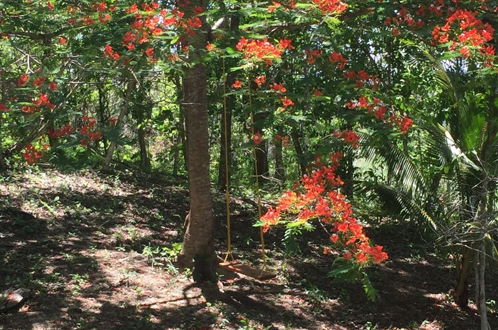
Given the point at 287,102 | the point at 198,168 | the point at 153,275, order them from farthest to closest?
1. the point at 153,275
2. the point at 198,168
3. the point at 287,102

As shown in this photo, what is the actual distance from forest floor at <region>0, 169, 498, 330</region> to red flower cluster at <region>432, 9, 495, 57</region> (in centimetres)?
328

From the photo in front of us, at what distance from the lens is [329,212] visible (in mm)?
4055

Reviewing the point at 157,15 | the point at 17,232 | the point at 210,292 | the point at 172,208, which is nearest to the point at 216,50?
the point at 157,15

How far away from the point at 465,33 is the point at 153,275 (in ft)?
13.7

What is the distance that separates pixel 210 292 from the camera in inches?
235

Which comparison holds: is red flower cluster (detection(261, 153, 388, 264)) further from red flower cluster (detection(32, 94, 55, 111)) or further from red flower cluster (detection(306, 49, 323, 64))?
red flower cluster (detection(32, 94, 55, 111))

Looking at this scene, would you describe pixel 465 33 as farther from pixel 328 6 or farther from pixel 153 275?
pixel 153 275

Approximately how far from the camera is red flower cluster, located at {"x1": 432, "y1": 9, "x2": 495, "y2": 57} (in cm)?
419

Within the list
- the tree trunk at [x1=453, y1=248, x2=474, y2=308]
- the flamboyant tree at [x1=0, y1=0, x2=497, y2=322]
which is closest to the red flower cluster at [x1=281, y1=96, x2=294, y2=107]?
the flamboyant tree at [x1=0, y1=0, x2=497, y2=322]

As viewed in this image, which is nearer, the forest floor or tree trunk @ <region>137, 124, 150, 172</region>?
the forest floor

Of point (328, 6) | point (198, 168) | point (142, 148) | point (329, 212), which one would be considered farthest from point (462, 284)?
point (142, 148)

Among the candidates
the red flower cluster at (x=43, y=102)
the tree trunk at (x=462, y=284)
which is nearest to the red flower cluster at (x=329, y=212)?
the red flower cluster at (x=43, y=102)

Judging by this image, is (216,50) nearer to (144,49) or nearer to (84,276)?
(144,49)

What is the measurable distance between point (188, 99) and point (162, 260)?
2.12m
